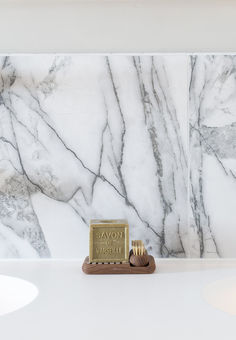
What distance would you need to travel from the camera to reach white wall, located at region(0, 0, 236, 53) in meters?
1.30

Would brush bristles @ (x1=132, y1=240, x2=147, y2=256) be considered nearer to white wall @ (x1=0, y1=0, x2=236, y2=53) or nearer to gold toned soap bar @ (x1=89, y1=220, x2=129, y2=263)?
gold toned soap bar @ (x1=89, y1=220, x2=129, y2=263)

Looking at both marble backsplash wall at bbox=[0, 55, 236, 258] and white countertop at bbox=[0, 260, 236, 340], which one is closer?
white countertop at bbox=[0, 260, 236, 340]

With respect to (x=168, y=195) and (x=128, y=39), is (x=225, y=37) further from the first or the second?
(x=168, y=195)

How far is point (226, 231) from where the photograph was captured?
131 cm

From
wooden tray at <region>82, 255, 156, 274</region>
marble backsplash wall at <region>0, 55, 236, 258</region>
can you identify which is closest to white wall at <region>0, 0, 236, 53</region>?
marble backsplash wall at <region>0, 55, 236, 258</region>

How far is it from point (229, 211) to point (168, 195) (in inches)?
8.5

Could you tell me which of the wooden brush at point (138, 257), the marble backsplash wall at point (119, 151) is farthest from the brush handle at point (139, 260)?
the marble backsplash wall at point (119, 151)

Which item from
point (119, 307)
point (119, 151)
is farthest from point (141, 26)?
point (119, 307)

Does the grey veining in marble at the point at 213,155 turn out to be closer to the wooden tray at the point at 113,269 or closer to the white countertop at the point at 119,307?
the white countertop at the point at 119,307

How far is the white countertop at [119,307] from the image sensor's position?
29.7 inches

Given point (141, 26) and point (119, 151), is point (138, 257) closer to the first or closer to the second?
point (119, 151)

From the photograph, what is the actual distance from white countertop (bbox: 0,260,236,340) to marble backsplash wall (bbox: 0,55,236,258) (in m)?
0.13

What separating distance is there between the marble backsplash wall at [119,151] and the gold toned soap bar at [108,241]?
123 mm

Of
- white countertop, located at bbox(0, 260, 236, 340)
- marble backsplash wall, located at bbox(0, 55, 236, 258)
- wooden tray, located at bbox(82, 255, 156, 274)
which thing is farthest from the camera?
marble backsplash wall, located at bbox(0, 55, 236, 258)
